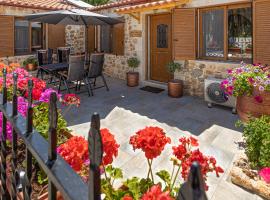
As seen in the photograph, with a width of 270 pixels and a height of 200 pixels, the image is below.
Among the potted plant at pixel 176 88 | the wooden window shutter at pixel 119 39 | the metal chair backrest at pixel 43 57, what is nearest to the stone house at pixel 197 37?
the potted plant at pixel 176 88

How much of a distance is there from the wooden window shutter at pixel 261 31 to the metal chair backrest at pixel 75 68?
14.3 feet

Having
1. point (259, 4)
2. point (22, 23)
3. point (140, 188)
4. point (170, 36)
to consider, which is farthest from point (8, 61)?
point (140, 188)

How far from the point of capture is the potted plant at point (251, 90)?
13.1ft

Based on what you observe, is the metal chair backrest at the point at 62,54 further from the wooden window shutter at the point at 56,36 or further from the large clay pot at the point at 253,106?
the large clay pot at the point at 253,106

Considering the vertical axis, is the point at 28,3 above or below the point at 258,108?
above

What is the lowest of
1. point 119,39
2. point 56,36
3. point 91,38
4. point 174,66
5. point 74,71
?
point 74,71

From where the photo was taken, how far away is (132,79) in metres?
8.23

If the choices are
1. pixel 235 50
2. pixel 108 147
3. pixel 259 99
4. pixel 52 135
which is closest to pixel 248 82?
pixel 259 99

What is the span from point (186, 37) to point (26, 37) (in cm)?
674

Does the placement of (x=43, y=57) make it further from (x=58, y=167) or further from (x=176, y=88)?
(x=58, y=167)

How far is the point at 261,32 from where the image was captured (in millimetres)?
5258

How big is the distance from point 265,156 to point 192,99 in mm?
3898

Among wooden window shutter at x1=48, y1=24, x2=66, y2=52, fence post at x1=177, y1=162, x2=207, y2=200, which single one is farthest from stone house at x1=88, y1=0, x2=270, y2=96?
fence post at x1=177, y1=162, x2=207, y2=200

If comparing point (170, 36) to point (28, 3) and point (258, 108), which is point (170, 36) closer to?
point (258, 108)
